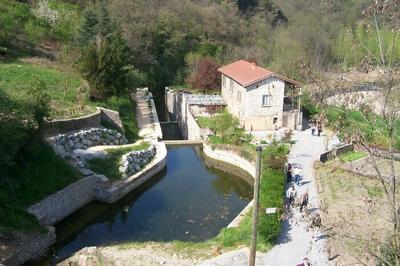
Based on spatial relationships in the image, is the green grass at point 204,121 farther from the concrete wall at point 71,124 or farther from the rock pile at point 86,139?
the concrete wall at point 71,124

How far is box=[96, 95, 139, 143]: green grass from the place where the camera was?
3178cm

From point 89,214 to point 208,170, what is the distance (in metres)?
9.18

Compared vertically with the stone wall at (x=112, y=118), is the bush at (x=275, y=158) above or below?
below

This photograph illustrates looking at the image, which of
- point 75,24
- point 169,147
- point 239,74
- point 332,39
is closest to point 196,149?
point 169,147

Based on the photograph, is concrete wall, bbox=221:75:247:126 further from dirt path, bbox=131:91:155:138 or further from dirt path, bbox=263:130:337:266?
dirt path, bbox=263:130:337:266

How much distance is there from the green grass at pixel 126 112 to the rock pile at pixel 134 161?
375 centimetres

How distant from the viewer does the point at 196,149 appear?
105ft

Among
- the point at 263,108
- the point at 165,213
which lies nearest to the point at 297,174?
the point at 165,213

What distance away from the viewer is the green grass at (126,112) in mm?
31781

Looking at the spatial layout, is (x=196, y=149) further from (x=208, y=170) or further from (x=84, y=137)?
(x=84, y=137)

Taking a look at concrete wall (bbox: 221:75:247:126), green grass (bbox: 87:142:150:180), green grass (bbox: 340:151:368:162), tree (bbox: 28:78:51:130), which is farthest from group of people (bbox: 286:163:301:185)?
tree (bbox: 28:78:51:130)

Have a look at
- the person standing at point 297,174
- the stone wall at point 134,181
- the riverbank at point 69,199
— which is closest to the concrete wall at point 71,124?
the riverbank at point 69,199

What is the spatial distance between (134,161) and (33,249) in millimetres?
9092

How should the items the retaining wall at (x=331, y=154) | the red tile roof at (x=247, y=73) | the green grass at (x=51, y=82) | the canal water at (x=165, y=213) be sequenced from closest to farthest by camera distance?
the canal water at (x=165, y=213) → the retaining wall at (x=331, y=154) → the green grass at (x=51, y=82) → the red tile roof at (x=247, y=73)
